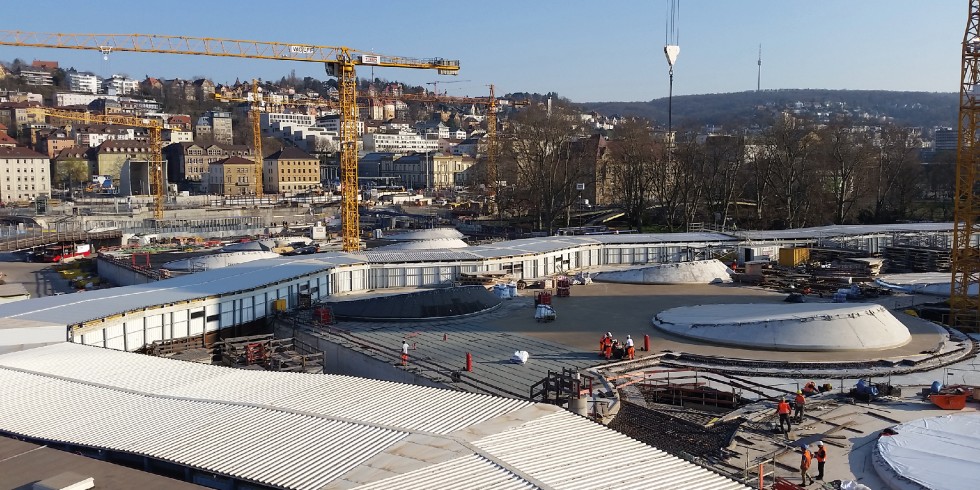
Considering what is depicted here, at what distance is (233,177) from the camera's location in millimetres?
130125

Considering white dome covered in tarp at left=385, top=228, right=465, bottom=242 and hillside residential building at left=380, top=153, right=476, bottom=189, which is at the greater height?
hillside residential building at left=380, top=153, right=476, bottom=189

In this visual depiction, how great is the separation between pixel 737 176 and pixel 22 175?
318ft

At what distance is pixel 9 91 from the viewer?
192000 millimetres

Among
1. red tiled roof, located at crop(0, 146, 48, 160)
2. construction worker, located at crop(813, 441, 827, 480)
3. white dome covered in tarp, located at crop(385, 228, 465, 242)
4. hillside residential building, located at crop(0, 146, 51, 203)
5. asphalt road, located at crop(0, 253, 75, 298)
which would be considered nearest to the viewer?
construction worker, located at crop(813, 441, 827, 480)

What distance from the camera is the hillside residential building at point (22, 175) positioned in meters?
113

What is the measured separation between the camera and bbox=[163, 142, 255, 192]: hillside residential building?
14450cm

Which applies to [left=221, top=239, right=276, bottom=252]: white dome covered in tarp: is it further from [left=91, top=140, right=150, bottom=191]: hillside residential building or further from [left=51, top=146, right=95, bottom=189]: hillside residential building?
[left=51, top=146, right=95, bottom=189]: hillside residential building

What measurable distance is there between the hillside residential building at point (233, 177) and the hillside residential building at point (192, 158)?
9783mm

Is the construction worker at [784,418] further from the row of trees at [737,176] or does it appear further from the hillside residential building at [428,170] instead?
→ the hillside residential building at [428,170]

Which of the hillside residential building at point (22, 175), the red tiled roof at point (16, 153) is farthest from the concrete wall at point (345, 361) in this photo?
the red tiled roof at point (16, 153)

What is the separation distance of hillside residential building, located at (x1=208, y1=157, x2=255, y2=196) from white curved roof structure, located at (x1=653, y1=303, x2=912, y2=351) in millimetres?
112129

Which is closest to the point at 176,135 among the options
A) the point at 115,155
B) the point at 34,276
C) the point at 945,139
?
the point at 115,155

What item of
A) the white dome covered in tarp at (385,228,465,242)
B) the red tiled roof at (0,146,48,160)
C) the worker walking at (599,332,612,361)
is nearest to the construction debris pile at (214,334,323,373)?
the worker walking at (599,332,612,361)

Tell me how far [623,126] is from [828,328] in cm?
5884
